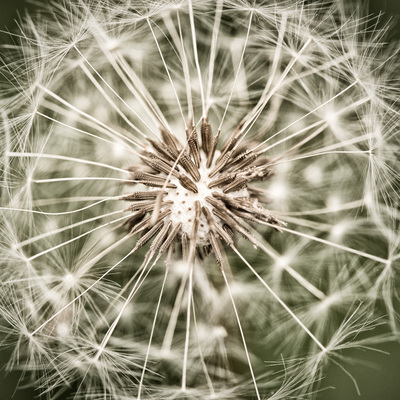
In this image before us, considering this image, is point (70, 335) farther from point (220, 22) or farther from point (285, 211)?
point (220, 22)

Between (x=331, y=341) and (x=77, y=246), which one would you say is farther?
(x=77, y=246)

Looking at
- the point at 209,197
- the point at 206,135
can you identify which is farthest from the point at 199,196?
the point at 206,135

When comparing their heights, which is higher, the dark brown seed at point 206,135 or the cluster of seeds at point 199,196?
the dark brown seed at point 206,135

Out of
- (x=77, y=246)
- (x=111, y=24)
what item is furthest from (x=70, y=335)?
(x=111, y=24)

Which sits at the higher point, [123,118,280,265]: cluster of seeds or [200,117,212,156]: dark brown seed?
[200,117,212,156]: dark brown seed
